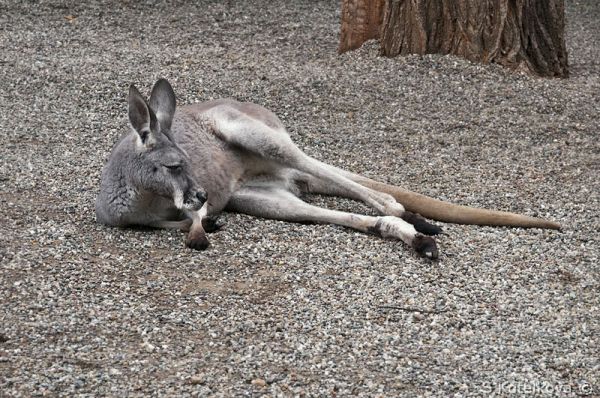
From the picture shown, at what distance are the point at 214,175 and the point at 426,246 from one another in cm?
135

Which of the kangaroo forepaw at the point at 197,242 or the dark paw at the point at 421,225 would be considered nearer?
the kangaroo forepaw at the point at 197,242

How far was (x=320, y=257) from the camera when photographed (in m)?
5.23

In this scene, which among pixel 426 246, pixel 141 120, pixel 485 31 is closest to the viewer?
pixel 426 246

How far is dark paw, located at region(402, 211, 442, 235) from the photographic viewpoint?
5508 mm

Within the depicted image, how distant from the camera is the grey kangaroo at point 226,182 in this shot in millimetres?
5379

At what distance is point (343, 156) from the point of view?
7.07 meters

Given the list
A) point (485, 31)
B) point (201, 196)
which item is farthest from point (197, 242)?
point (485, 31)

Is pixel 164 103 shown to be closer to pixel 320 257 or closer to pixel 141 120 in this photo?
pixel 141 120

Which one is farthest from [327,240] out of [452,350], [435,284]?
[452,350]

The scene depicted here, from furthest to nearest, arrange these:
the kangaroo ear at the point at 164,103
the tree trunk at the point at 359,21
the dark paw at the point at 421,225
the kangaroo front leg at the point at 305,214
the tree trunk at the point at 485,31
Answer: the tree trunk at the point at 359,21
the tree trunk at the point at 485,31
the kangaroo ear at the point at 164,103
the dark paw at the point at 421,225
the kangaroo front leg at the point at 305,214

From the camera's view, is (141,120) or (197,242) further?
(141,120)

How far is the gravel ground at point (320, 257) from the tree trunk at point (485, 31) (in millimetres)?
172

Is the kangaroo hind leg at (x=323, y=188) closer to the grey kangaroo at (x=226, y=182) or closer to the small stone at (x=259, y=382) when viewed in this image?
the grey kangaroo at (x=226, y=182)

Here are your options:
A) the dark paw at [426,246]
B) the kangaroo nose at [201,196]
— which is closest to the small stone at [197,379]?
the kangaroo nose at [201,196]
